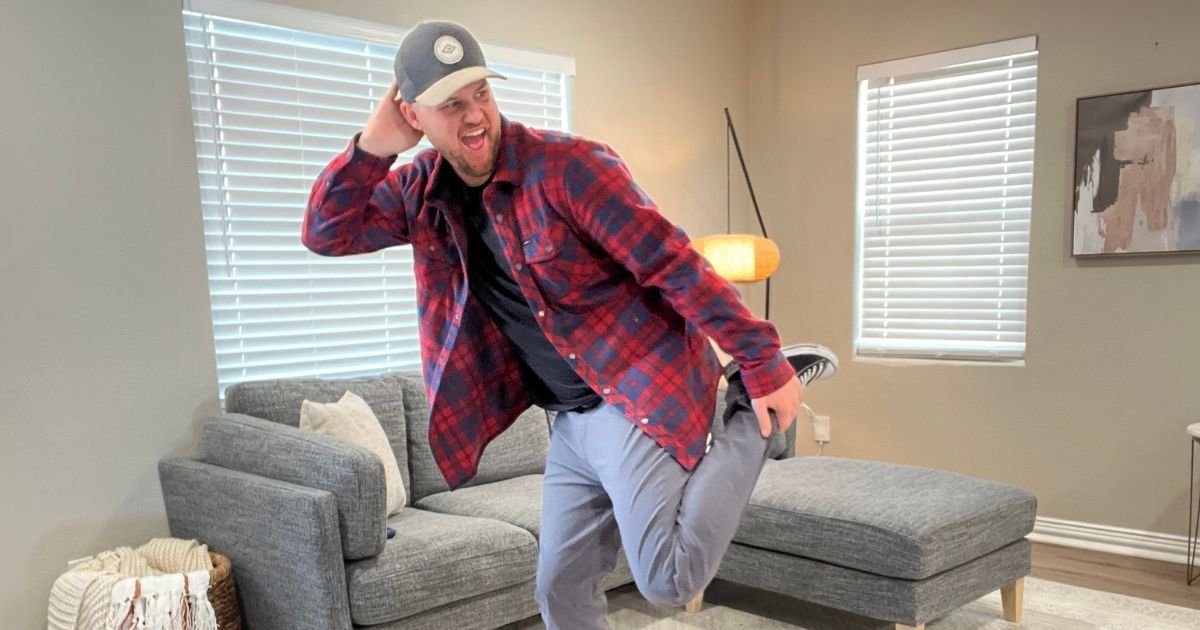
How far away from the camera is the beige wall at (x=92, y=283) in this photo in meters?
2.42

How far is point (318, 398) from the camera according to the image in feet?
9.19

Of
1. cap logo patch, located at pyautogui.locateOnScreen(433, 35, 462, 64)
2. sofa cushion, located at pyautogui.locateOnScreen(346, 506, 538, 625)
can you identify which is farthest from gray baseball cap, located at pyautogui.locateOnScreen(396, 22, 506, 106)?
sofa cushion, located at pyautogui.locateOnScreen(346, 506, 538, 625)

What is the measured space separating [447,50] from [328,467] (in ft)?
3.93

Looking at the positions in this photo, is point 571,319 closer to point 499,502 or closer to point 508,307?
point 508,307

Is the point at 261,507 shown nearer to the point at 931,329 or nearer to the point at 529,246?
the point at 529,246

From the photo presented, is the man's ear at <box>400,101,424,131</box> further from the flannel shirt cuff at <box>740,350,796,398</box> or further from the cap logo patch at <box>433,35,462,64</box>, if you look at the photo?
the flannel shirt cuff at <box>740,350,796,398</box>

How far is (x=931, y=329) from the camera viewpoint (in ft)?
13.2

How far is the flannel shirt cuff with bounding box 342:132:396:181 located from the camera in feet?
5.28

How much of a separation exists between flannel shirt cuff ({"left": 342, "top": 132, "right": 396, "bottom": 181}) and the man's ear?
0.27ft

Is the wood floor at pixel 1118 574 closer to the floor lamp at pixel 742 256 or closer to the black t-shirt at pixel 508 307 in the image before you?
the floor lamp at pixel 742 256

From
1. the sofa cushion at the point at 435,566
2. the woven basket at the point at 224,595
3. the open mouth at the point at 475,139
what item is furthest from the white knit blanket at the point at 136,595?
the open mouth at the point at 475,139

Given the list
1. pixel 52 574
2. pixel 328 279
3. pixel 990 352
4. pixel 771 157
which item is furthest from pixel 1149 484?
pixel 52 574

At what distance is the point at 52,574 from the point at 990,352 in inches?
139

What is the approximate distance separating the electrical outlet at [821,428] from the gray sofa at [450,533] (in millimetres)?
1399
